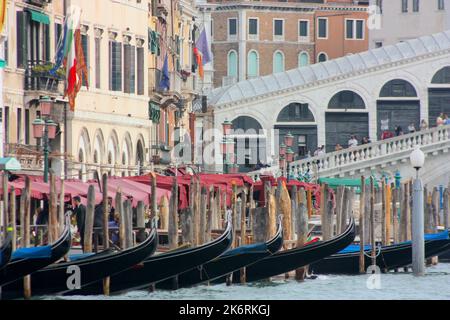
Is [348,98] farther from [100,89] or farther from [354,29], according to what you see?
[100,89]

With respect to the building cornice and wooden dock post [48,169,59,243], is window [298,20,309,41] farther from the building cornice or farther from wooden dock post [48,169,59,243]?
wooden dock post [48,169,59,243]

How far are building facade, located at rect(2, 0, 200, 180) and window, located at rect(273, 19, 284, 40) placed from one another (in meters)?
22.2

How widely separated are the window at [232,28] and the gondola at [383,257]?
36.1 metres

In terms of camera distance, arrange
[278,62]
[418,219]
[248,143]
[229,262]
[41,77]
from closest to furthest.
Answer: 1. [229,262]
2. [418,219]
3. [41,77]
4. [248,143]
5. [278,62]

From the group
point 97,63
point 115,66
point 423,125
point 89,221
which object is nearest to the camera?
point 89,221

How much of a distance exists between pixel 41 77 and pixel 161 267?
714 cm

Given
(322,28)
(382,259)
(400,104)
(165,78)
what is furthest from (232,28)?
(382,259)

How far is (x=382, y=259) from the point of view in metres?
34.1

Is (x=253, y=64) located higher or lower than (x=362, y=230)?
higher

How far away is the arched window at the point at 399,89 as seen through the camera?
61.0 metres

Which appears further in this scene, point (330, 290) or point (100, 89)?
point (100, 89)
